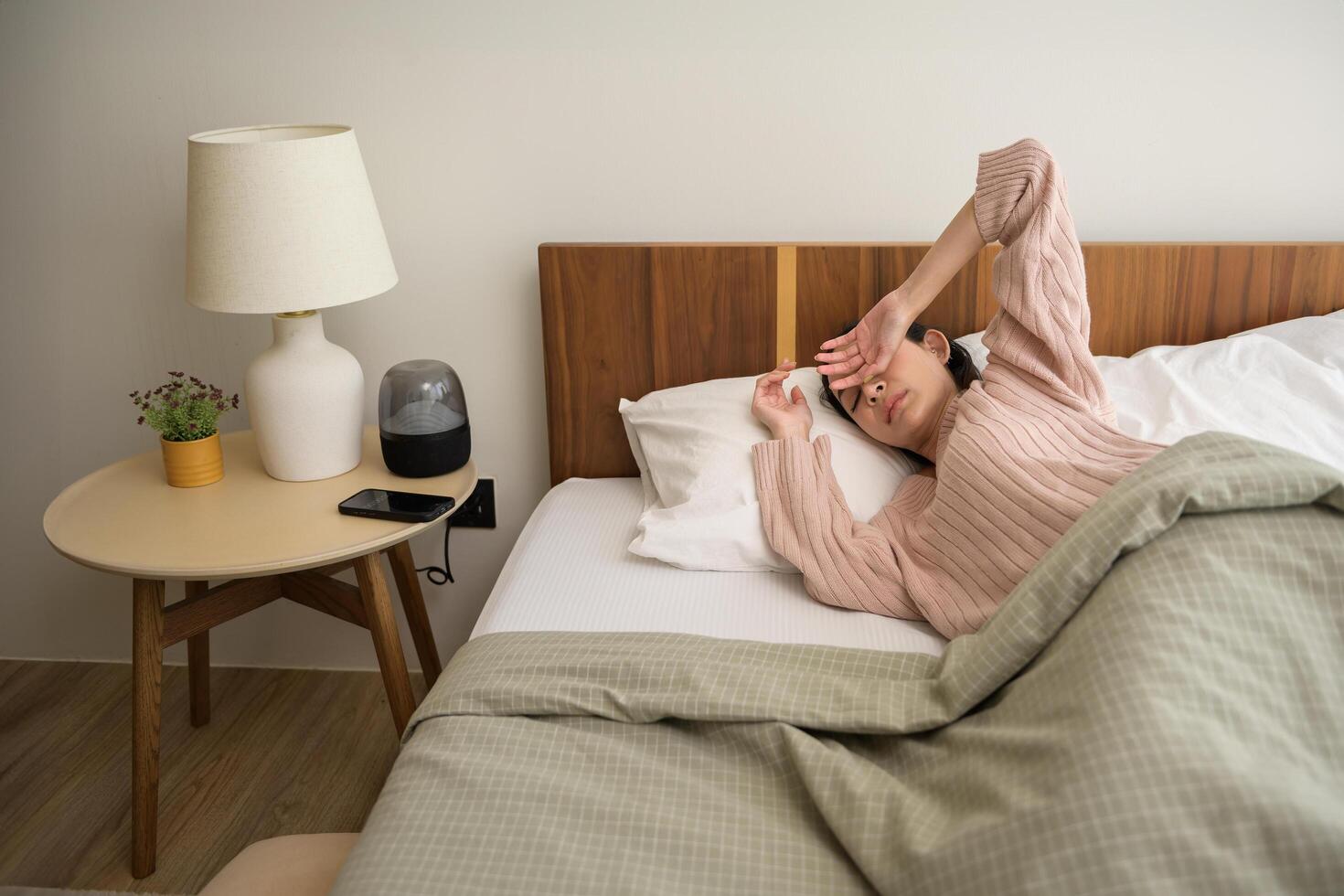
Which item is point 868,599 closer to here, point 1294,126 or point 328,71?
point 1294,126

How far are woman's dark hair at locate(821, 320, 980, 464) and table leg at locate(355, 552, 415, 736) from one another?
0.75 meters

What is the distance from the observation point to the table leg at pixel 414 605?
5.68ft

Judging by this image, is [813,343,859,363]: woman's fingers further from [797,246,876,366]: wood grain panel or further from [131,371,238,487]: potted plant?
[131,371,238,487]: potted plant

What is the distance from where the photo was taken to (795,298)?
1693mm

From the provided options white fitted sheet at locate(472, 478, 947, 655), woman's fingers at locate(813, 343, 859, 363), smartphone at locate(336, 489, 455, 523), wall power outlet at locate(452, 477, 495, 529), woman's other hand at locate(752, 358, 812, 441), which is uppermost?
woman's fingers at locate(813, 343, 859, 363)

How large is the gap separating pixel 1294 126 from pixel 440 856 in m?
1.71

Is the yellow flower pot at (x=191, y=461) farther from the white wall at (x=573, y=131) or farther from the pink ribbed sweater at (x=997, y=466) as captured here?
the pink ribbed sweater at (x=997, y=466)

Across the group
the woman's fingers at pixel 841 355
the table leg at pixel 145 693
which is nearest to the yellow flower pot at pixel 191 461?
the table leg at pixel 145 693

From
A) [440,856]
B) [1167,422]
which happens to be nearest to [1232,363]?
[1167,422]

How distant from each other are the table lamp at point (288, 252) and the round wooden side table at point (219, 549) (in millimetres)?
117

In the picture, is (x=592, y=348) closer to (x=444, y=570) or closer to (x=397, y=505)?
(x=397, y=505)

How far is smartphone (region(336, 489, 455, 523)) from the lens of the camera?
4.84ft

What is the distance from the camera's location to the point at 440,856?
2.82 ft

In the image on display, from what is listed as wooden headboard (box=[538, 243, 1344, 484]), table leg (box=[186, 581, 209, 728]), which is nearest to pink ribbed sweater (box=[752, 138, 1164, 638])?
wooden headboard (box=[538, 243, 1344, 484])
